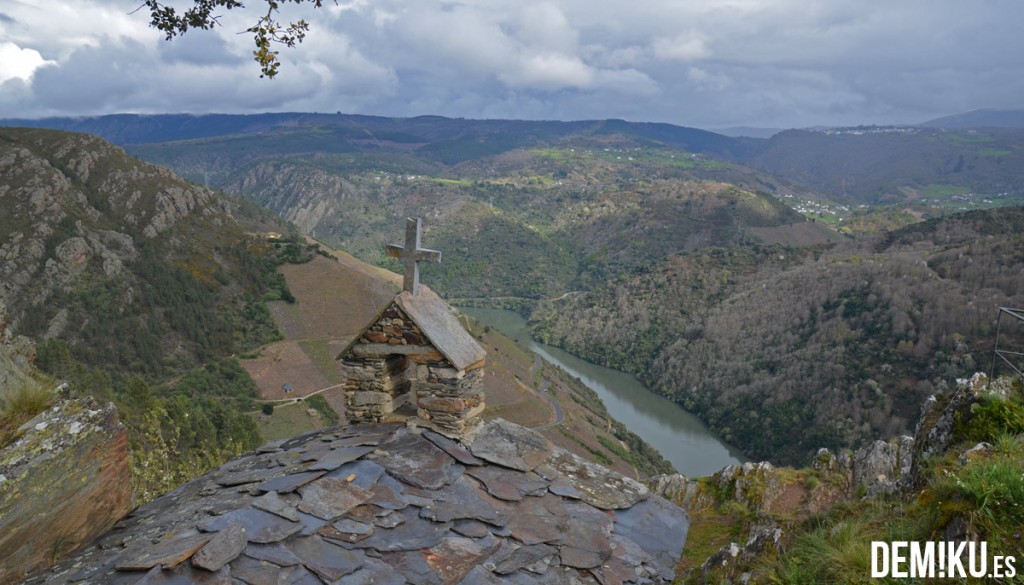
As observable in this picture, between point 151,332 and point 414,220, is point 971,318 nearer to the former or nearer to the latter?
point 414,220

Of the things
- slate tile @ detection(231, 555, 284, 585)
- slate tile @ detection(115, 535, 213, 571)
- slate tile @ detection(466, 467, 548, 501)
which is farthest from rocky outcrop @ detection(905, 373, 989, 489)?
slate tile @ detection(115, 535, 213, 571)

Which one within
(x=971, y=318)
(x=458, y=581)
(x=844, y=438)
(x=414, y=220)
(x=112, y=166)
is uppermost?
(x=112, y=166)

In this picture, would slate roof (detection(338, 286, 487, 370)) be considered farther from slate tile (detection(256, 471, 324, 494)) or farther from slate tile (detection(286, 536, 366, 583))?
slate tile (detection(286, 536, 366, 583))

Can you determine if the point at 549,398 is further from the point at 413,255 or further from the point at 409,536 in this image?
the point at 409,536

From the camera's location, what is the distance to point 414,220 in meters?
8.04

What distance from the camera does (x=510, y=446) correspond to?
A: 23.3ft

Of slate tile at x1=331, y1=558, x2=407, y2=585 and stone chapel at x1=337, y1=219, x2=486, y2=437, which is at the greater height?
stone chapel at x1=337, y1=219, x2=486, y2=437

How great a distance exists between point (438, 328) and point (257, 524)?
3.25m

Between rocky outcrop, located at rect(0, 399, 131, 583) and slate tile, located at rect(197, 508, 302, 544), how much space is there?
1.50 metres

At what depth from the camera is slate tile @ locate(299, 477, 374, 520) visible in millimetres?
5122

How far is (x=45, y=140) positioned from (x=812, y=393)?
10749 cm

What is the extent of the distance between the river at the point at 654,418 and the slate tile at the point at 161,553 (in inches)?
2185

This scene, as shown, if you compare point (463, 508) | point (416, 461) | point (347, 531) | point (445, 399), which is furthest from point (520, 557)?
point (445, 399)

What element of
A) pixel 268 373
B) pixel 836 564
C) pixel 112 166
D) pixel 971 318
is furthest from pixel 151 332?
pixel 971 318
